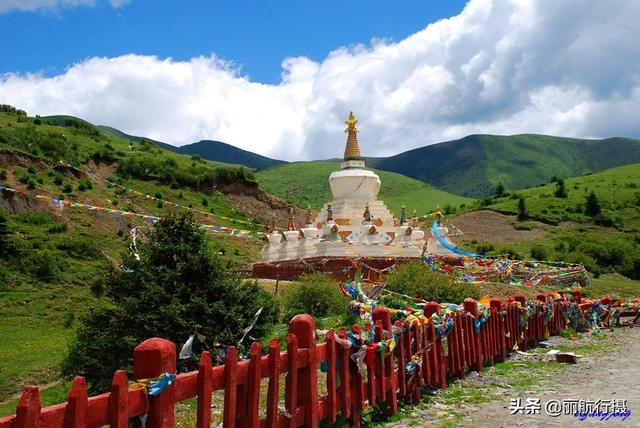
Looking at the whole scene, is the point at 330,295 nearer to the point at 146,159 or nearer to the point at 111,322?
the point at 111,322

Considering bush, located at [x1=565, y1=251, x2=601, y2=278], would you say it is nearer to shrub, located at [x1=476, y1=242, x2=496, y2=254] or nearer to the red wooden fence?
shrub, located at [x1=476, y1=242, x2=496, y2=254]

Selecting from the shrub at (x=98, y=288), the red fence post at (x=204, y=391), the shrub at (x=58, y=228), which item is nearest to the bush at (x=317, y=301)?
the shrub at (x=98, y=288)

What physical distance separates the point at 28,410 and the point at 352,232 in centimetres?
2546

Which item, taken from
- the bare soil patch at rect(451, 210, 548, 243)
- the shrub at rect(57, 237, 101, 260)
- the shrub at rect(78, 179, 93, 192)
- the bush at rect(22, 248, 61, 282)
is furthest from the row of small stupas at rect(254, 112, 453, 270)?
the bare soil patch at rect(451, 210, 548, 243)

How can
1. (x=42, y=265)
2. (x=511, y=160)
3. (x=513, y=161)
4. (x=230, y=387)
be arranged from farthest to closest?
1. (x=511, y=160)
2. (x=513, y=161)
3. (x=42, y=265)
4. (x=230, y=387)

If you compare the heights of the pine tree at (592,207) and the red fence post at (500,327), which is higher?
the pine tree at (592,207)

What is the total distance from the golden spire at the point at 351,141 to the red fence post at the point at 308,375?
27812 millimetres

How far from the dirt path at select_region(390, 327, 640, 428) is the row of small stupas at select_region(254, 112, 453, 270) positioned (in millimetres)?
14257

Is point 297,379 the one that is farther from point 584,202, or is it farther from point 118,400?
point 584,202

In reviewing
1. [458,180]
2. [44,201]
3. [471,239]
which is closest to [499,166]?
[458,180]

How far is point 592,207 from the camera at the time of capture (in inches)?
2613

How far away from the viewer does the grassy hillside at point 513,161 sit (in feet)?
538

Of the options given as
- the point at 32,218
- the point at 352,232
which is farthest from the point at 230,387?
the point at 32,218

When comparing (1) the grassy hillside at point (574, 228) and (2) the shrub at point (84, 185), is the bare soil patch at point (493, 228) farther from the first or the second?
(2) the shrub at point (84, 185)
